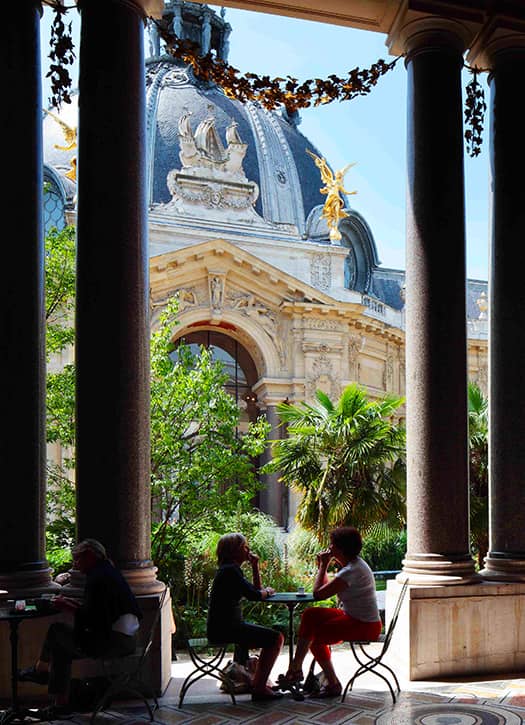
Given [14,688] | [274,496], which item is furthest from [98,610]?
[274,496]

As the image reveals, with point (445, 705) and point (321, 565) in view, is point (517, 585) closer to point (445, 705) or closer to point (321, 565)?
point (445, 705)

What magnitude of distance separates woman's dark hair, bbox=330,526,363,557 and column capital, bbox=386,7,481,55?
5234mm

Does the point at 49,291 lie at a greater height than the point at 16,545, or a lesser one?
greater

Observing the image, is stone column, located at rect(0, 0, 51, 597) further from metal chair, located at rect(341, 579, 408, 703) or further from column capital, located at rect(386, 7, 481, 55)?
column capital, located at rect(386, 7, 481, 55)

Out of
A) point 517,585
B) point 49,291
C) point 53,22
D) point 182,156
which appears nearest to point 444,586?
point 517,585

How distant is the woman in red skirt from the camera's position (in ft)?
23.1

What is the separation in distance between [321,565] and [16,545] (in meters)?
2.73

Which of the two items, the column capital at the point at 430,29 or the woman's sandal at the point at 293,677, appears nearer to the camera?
the woman's sandal at the point at 293,677

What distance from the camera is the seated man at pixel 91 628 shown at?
6422 mm

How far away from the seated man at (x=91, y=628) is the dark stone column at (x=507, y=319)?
404cm

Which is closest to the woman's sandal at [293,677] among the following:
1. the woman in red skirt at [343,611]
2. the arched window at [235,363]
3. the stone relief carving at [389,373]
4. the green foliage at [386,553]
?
the woman in red skirt at [343,611]

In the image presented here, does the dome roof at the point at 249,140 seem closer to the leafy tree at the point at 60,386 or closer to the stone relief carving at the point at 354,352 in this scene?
the stone relief carving at the point at 354,352

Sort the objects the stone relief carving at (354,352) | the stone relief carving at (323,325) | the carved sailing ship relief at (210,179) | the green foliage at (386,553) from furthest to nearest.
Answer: the carved sailing ship relief at (210,179) < the stone relief carving at (354,352) < the stone relief carving at (323,325) < the green foliage at (386,553)

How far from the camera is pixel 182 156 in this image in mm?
34406
